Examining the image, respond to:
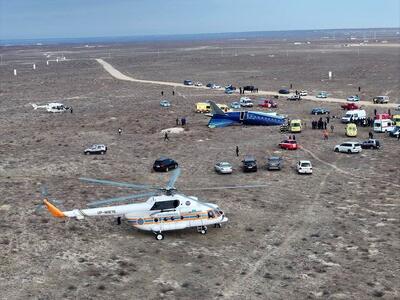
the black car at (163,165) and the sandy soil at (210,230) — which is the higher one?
the black car at (163,165)

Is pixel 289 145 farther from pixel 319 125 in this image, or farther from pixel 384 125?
pixel 384 125

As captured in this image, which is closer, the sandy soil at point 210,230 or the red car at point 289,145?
the sandy soil at point 210,230

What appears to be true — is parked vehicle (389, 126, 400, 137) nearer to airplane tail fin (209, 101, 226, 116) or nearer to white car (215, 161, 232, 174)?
airplane tail fin (209, 101, 226, 116)

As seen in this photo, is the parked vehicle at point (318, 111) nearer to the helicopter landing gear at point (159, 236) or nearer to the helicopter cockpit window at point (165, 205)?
the helicopter cockpit window at point (165, 205)

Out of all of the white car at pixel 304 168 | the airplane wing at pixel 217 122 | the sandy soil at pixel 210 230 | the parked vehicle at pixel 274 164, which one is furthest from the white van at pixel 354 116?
the white car at pixel 304 168

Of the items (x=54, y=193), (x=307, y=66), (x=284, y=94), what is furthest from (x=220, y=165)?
(x=307, y=66)

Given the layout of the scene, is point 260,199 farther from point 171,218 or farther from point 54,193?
point 54,193

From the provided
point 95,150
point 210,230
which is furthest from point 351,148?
point 95,150
